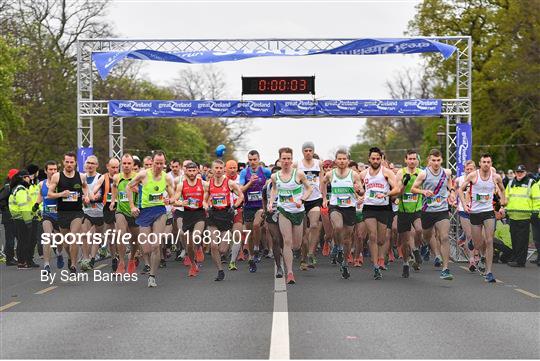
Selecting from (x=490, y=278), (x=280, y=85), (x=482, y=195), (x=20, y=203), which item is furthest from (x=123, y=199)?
(x=280, y=85)

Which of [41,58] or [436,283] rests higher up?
[41,58]

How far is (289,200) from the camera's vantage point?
14070 millimetres

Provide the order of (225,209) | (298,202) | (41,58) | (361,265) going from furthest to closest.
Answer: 1. (41,58)
2. (361,265)
3. (225,209)
4. (298,202)

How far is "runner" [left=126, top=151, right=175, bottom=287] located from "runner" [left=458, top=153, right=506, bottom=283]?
4.61m

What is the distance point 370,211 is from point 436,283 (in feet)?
4.94

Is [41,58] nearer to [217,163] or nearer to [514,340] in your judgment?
[217,163]

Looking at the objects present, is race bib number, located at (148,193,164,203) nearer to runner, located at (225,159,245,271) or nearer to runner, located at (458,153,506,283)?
runner, located at (225,159,245,271)

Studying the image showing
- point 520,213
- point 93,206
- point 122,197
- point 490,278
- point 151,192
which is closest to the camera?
point 151,192

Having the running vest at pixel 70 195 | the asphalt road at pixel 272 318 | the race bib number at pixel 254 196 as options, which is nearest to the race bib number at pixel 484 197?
the asphalt road at pixel 272 318

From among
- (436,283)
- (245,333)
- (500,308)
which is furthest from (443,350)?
(436,283)

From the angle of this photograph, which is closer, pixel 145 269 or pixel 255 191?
pixel 145 269

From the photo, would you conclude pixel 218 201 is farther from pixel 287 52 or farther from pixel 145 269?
pixel 287 52

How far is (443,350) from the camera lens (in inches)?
321

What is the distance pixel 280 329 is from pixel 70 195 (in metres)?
6.92
